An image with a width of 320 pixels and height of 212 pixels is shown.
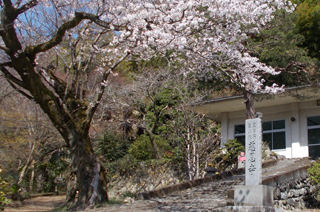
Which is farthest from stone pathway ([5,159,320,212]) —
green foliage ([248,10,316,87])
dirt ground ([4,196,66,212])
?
green foliage ([248,10,316,87])

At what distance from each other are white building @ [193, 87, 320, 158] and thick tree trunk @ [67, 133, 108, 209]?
7.32 meters

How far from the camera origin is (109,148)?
15.7 m

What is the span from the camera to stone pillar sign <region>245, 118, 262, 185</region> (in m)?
6.16

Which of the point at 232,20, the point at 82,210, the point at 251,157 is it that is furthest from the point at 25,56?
the point at 251,157

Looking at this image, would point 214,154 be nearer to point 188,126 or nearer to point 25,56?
point 188,126

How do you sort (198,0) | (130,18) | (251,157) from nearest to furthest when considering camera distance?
(251,157), (130,18), (198,0)

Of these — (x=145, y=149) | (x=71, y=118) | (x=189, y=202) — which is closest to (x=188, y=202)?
(x=189, y=202)

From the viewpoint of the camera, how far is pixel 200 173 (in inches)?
513

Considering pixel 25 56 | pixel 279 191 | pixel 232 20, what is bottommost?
pixel 279 191

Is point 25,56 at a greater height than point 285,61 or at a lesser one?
lesser

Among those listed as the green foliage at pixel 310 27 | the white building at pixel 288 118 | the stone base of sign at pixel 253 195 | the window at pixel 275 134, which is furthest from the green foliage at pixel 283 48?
the stone base of sign at pixel 253 195

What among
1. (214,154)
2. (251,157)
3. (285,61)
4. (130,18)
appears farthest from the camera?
(214,154)

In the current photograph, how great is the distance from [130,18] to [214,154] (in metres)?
8.18

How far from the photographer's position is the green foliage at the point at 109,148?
51.2 feet
